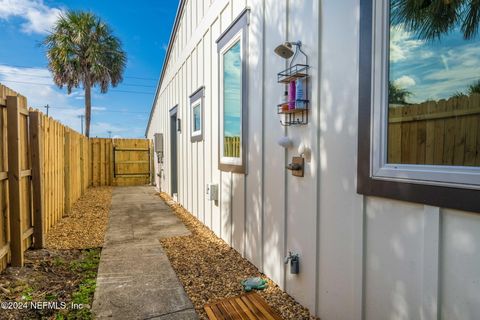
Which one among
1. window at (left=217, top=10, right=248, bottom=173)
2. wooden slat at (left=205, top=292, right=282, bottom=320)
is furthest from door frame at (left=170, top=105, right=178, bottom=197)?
wooden slat at (left=205, top=292, right=282, bottom=320)

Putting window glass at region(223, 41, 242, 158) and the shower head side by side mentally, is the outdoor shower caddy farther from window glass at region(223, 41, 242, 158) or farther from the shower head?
window glass at region(223, 41, 242, 158)

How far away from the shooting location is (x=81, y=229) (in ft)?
15.2

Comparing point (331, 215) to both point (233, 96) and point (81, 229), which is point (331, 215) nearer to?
point (233, 96)

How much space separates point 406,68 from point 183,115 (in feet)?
19.0

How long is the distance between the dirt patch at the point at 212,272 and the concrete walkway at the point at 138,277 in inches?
4.1

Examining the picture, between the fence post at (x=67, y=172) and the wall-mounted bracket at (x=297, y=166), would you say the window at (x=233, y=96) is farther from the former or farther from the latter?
the fence post at (x=67, y=172)

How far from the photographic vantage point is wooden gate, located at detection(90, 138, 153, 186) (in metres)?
11.4

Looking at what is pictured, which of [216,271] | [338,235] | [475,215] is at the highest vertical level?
[475,215]

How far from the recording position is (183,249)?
12.2ft

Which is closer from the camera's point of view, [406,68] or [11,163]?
[406,68]

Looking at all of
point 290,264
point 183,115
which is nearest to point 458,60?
point 290,264

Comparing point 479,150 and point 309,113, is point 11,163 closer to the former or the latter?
point 309,113

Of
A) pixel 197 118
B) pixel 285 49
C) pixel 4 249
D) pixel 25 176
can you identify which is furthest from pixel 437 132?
pixel 197 118

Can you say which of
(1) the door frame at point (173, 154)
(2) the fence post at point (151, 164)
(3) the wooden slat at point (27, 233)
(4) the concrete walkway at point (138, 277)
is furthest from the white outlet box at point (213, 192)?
(2) the fence post at point (151, 164)
